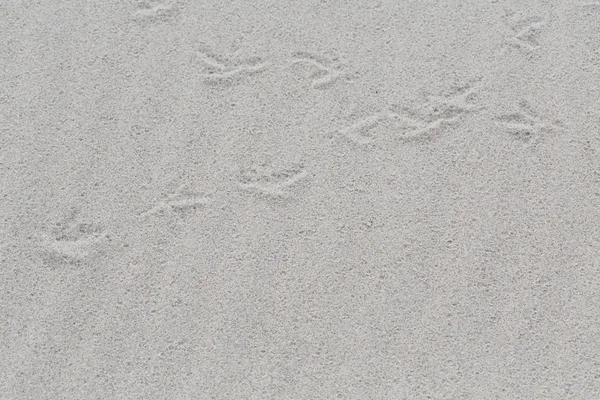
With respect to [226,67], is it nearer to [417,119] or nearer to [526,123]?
[417,119]

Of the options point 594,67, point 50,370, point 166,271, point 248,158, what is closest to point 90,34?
point 248,158

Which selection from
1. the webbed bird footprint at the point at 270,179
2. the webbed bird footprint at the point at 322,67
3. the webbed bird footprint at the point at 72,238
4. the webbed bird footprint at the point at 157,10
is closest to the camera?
the webbed bird footprint at the point at 72,238

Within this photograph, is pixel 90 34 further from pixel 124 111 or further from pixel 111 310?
pixel 111 310

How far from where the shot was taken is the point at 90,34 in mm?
2898

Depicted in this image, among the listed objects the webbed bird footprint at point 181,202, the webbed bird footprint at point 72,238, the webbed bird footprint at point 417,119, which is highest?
the webbed bird footprint at point 417,119

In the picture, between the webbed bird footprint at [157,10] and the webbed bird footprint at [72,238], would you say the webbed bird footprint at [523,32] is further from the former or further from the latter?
the webbed bird footprint at [72,238]

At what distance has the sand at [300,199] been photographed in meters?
2.24

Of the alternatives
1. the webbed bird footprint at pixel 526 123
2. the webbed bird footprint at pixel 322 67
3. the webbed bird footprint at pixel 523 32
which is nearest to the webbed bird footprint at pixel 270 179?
the webbed bird footprint at pixel 322 67

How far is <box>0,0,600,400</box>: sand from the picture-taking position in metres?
2.24

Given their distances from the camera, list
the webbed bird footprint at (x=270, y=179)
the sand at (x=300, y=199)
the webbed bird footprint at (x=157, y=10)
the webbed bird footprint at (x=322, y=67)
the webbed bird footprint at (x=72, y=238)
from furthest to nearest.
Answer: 1. the webbed bird footprint at (x=157, y=10)
2. the webbed bird footprint at (x=322, y=67)
3. the webbed bird footprint at (x=270, y=179)
4. the webbed bird footprint at (x=72, y=238)
5. the sand at (x=300, y=199)

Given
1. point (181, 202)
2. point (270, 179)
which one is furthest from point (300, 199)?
point (181, 202)

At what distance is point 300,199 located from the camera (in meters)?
2.50

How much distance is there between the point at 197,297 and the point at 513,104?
111cm

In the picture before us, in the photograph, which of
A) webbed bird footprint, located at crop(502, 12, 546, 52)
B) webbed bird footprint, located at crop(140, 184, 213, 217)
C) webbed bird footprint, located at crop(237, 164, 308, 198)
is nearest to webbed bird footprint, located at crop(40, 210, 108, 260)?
webbed bird footprint, located at crop(140, 184, 213, 217)
